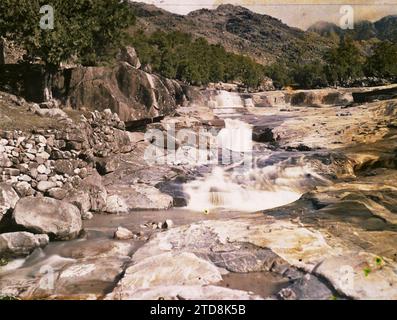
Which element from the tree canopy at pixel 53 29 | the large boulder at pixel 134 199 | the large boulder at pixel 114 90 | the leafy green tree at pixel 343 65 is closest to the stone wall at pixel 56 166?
the large boulder at pixel 134 199

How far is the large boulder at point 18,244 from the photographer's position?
564 inches

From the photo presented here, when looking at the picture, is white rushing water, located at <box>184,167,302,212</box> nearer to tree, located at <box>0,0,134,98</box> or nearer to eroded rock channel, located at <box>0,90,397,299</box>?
eroded rock channel, located at <box>0,90,397,299</box>

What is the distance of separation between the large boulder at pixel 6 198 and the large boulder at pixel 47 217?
3.97 feet

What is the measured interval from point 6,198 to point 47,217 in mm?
2346

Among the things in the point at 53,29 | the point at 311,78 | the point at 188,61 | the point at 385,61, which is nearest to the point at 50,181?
the point at 53,29

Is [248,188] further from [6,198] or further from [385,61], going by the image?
[385,61]

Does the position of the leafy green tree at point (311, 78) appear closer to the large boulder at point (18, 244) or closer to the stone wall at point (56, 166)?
the stone wall at point (56, 166)

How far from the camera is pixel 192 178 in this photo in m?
26.0

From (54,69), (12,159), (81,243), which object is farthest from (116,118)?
(81,243)

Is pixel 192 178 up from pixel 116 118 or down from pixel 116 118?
down

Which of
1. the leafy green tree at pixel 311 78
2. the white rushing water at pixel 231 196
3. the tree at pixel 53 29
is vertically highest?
the leafy green tree at pixel 311 78

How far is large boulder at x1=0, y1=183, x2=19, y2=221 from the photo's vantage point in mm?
16734
